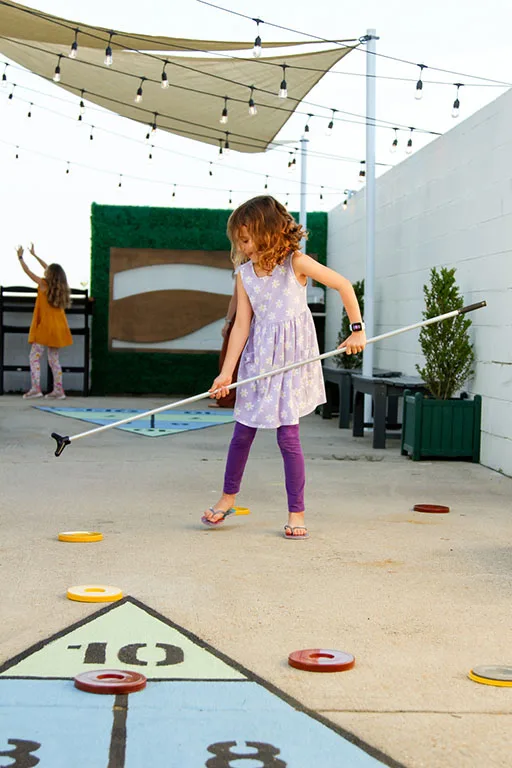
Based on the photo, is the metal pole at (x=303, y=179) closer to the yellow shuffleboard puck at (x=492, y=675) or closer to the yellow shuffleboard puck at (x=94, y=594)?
the yellow shuffleboard puck at (x=94, y=594)

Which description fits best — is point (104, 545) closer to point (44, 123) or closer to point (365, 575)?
point (365, 575)

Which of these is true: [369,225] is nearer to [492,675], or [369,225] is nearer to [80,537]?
[80,537]

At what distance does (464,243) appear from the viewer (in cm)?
677

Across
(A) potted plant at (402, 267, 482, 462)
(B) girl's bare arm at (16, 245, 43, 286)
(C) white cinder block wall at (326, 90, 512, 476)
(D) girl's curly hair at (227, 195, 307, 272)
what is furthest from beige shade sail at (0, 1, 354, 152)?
(D) girl's curly hair at (227, 195, 307, 272)

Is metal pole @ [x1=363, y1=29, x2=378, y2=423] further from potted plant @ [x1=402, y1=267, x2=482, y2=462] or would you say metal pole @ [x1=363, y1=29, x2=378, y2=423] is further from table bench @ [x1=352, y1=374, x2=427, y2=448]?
potted plant @ [x1=402, y1=267, x2=482, y2=462]

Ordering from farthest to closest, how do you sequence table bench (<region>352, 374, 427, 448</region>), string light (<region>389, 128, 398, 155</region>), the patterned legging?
the patterned legging
string light (<region>389, 128, 398, 155</region>)
table bench (<region>352, 374, 427, 448</region>)

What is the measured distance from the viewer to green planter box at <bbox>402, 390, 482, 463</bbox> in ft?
21.1

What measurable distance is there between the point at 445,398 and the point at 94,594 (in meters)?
4.17

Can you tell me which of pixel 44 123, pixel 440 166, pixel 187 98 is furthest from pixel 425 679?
pixel 44 123

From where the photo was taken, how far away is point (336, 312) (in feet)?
39.4

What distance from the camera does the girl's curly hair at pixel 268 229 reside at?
3865 millimetres

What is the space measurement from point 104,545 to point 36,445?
10.7 ft

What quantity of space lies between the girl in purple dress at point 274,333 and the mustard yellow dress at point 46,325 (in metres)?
7.45

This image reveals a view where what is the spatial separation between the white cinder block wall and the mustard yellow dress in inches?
142
